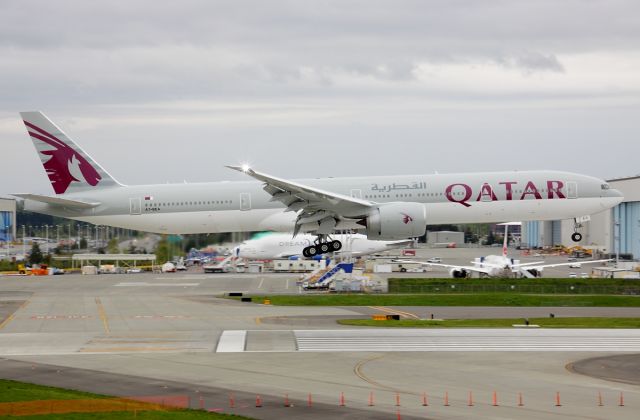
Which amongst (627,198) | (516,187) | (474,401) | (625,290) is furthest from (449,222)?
(627,198)

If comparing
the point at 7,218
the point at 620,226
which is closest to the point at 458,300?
the point at 620,226

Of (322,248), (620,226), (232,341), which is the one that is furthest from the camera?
(620,226)

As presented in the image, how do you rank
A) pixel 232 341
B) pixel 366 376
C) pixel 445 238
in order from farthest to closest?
pixel 445 238, pixel 232 341, pixel 366 376

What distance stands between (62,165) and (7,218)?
79762mm

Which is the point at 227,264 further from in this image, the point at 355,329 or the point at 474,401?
the point at 474,401

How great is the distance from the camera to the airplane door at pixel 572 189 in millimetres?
63125

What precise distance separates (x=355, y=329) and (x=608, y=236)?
325 ft

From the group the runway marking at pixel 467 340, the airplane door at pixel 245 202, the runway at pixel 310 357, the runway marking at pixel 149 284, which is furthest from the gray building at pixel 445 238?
the runway marking at pixel 467 340

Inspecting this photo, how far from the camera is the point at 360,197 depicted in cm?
6250

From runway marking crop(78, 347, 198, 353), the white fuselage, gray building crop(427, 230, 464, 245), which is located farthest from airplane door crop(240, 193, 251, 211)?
gray building crop(427, 230, 464, 245)

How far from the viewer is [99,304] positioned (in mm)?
66562

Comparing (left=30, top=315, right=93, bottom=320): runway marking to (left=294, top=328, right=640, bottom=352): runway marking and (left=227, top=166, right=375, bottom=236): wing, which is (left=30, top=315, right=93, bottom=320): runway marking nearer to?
Answer: (left=227, top=166, right=375, bottom=236): wing

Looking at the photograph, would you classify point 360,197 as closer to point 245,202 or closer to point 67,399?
point 245,202

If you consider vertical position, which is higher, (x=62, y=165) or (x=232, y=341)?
(x=62, y=165)
